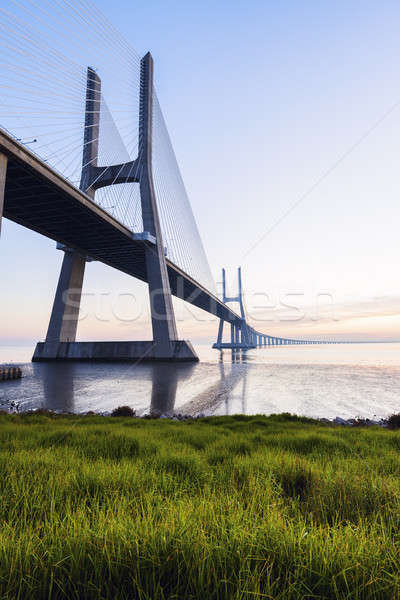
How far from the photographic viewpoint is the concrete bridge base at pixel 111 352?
34.1 m

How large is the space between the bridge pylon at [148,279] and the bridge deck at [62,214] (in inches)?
108

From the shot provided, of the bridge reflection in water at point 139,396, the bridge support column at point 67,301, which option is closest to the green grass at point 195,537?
the bridge reflection in water at point 139,396

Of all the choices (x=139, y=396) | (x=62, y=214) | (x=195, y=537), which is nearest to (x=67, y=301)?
(x=62, y=214)

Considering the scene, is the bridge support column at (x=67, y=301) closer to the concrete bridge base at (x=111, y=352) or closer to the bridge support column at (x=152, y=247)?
the concrete bridge base at (x=111, y=352)

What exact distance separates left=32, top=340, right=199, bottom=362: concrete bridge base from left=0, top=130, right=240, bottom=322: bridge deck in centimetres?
1125

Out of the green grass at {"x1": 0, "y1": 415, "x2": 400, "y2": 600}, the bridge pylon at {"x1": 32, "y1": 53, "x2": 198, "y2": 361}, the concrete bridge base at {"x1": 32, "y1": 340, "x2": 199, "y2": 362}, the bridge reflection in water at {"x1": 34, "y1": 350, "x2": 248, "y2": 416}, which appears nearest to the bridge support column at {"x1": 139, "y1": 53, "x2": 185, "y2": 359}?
the bridge pylon at {"x1": 32, "y1": 53, "x2": 198, "y2": 361}

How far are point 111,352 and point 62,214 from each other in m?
16.5

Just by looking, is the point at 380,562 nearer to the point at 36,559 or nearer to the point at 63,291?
the point at 36,559

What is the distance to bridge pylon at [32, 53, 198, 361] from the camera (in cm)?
3394

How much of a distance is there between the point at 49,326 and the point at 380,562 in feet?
129

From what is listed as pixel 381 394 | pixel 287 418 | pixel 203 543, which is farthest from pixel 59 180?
pixel 203 543

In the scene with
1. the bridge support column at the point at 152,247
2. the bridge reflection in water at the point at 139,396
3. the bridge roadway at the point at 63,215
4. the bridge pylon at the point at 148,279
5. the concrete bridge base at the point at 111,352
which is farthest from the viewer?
the concrete bridge base at the point at 111,352

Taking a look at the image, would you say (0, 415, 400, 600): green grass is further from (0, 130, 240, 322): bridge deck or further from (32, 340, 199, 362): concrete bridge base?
(32, 340, 199, 362): concrete bridge base

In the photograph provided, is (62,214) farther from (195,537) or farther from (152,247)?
(195,537)
